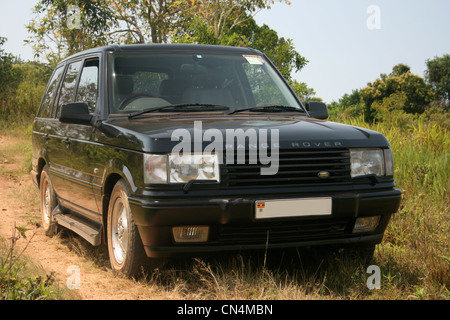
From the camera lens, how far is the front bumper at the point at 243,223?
12.9ft

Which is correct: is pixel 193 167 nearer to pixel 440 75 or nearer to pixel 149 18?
pixel 149 18

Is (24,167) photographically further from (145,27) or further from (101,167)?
(145,27)

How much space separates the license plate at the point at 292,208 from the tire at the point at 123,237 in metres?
0.90

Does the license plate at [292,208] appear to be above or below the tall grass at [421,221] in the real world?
above

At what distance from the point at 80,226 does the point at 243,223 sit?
2066 mm

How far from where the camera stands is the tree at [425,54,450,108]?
60719 millimetres

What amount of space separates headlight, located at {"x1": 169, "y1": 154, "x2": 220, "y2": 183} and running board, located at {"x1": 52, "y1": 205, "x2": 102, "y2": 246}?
1.38 meters

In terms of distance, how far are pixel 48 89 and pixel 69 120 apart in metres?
2.55

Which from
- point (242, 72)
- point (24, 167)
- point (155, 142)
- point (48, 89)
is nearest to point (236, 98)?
point (242, 72)

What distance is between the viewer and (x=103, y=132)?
4820mm

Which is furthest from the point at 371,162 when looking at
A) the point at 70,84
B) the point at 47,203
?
the point at 47,203

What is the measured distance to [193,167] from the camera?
12.9 feet

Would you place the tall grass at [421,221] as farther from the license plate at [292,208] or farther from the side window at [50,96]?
the side window at [50,96]

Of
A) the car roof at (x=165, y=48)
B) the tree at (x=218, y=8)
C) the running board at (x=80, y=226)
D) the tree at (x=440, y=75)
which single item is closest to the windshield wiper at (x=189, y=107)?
the car roof at (x=165, y=48)
